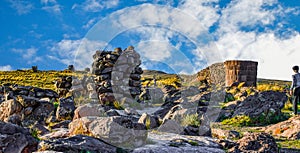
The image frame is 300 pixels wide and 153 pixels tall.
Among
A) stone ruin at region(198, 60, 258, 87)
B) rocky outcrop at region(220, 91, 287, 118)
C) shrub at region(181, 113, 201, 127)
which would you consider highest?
stone ruin at region(198, 60, 258, 87)

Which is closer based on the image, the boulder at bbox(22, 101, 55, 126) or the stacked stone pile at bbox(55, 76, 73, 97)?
the boulder at bbox(22, 101, 55, 126)

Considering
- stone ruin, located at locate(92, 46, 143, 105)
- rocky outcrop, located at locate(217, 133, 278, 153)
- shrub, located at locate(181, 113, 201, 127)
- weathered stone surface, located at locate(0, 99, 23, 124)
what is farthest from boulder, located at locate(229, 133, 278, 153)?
stone ruin, located at locate(92, 46, 143, 105)

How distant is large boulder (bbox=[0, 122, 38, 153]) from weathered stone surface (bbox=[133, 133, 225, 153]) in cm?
182

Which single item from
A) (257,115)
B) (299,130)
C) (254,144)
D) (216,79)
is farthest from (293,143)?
(216,79)

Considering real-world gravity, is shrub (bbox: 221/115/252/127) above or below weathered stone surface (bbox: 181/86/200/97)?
below

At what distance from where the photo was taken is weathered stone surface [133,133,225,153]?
23.6 ft

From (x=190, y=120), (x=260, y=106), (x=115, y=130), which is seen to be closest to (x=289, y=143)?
(x=190, y=120)

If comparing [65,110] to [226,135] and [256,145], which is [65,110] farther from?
[256,145]

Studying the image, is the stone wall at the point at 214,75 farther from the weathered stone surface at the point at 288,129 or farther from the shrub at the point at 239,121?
the weathered stone surface at the point at 288,129

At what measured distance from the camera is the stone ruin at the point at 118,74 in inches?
890

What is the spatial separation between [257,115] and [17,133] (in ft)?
35.0

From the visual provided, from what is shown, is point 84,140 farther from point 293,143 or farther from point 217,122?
point 217,122

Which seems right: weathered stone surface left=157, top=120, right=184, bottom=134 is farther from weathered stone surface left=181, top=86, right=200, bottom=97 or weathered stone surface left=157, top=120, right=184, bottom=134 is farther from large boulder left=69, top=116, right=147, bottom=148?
weathered stone surface left=181, top=86, right=200, bottom=97

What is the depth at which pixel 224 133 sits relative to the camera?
438 inches
